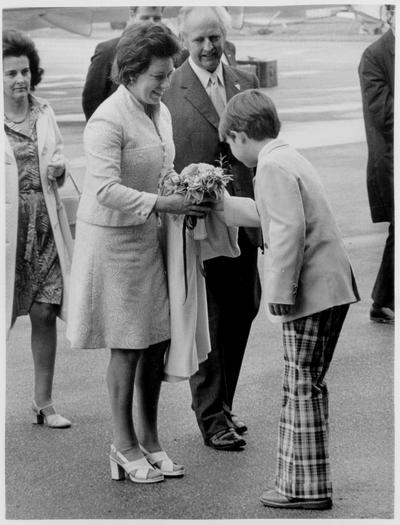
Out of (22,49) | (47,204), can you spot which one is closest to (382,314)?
(47,204)

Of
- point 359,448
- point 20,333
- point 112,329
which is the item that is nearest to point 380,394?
point 359,448

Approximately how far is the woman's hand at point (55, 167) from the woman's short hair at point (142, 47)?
0.88 metres

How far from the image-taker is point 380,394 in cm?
578

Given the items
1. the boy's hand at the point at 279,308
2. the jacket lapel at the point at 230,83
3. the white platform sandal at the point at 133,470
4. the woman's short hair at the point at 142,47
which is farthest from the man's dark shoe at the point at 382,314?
the woman's short hair at the point at 142,47

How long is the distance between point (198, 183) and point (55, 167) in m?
1.09

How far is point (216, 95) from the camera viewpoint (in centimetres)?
522

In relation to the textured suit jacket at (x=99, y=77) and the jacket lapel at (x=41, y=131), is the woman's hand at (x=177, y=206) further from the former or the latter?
the textured suit jacket at (x=99, y=77)

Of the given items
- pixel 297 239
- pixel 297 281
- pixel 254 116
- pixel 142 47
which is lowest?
pixel 297 281

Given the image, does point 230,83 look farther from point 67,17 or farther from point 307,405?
point 67,17

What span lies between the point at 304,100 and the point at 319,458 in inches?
438

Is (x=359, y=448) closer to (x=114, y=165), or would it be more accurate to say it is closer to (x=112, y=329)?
(x=112, y=329)

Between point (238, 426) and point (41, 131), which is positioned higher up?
point (41, 131)

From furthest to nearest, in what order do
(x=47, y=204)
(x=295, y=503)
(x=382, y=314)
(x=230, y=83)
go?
(x=382, y=314)
(x=47, y=204)
(x=230, y=83)
(x=295, y=503)

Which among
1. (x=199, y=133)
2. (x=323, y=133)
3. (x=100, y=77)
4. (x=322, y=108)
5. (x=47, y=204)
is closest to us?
(x=199, y=133)
